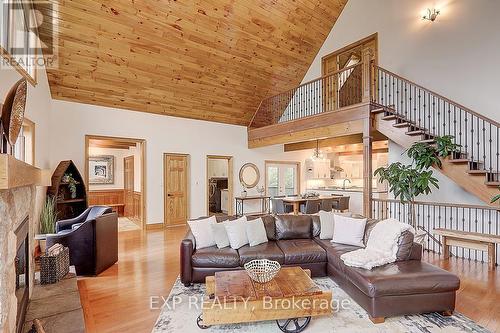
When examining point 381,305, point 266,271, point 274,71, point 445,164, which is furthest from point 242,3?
point 381,305

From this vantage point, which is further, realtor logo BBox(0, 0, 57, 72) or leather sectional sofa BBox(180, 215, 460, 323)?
realtor logo BBox(0, 0, 57, 72)

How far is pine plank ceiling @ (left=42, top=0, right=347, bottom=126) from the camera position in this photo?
5.06 m

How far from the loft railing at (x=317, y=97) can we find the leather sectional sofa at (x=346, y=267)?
4.57 meters

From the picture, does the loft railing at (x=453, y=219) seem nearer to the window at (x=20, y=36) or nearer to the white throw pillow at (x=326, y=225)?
the white throw pillow at (x=326, y=225)

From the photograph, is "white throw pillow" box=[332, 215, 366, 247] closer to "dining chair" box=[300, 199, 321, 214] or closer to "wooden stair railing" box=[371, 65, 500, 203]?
"wooden stair railing" box=[371, 65, 500, 203]

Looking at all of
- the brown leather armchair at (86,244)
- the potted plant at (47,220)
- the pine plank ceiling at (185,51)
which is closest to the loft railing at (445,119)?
the pine plank ceiling at (185,51)

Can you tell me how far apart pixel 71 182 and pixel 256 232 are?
13.5ft

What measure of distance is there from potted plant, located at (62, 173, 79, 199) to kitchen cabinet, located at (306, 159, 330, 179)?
766 cm

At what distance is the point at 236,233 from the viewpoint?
12.4ft

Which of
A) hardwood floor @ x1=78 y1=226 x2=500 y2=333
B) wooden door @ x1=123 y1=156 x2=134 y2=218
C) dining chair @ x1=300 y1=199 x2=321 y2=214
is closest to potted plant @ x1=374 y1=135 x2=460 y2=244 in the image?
hardwood floor @ x1=78 y1=226 x2=500 y2=333

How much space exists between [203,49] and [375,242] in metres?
5.16

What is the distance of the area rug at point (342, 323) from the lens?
2502 millimetres

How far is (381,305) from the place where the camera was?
8.55ft

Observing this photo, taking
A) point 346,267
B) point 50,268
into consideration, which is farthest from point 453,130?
point 50,268
